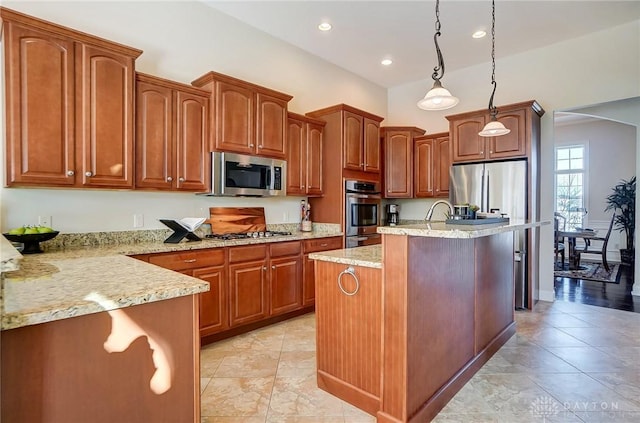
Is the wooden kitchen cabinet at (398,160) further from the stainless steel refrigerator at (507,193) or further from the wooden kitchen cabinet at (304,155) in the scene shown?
the wooden kitchen cabinet at (304,155)

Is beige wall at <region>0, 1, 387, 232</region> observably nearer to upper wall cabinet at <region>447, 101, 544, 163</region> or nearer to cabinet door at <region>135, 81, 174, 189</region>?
cabinet door at <region>135, 81, 174, 189</region>

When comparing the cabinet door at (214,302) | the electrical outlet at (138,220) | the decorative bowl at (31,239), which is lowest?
the cabinet door at (214,302)

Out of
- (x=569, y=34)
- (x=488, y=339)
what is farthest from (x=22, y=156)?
(x=569, y=34)

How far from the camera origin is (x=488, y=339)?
274cm

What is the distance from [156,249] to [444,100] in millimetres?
2444

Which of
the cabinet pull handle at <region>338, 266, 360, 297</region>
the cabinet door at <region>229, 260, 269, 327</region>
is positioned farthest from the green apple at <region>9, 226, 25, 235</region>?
the cabinet pull handle at <region>338, 266, 360, 297</region>

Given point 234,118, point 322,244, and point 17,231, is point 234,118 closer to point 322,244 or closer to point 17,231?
point 322,244

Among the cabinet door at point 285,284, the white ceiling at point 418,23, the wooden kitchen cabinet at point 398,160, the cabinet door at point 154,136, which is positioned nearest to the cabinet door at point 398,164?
the wooden kitchen cabinet at point 398,160

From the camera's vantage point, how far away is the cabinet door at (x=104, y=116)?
8.04 feet

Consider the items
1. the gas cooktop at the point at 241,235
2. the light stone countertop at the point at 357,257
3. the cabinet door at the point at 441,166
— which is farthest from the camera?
the cabinet door at the point at 441,166

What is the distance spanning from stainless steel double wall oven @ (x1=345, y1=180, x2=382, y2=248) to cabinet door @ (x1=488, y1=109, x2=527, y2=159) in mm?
1547

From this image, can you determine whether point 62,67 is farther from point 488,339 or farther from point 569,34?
point 569,34

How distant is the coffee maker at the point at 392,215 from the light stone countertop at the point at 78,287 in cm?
438

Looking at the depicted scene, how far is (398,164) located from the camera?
5.09m
